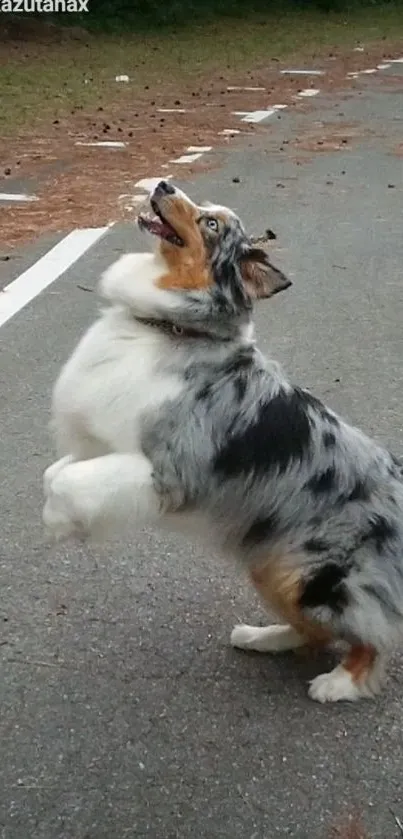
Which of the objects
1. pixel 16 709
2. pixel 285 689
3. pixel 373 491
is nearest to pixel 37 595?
pixel 16 709

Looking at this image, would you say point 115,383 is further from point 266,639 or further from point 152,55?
point 152,55

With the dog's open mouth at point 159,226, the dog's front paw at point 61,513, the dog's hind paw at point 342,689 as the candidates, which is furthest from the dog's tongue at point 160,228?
the dog's hind paw at point 342,689

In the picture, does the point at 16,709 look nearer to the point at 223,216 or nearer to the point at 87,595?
the point at 87,595

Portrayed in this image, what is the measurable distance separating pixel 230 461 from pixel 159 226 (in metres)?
0.72

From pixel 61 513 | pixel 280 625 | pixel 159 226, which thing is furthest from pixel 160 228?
pixel 280 625

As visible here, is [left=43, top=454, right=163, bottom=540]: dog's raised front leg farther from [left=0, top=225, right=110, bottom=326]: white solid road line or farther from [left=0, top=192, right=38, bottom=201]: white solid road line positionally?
[left=0, top=192, right=38, bottom=201]: white solid road line

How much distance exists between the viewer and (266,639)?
3854 mm

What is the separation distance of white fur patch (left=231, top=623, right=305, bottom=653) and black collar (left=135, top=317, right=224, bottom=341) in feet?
3.19

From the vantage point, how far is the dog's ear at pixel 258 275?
11.5 feet

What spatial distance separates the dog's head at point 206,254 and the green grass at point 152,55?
10.0 m

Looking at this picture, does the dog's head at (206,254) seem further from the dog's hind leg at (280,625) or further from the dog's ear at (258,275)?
the dog's hind leg at (280,625)

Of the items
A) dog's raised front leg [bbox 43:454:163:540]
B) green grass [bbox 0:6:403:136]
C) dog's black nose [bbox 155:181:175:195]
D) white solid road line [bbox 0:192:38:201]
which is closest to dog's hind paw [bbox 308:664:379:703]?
dog's raised front leg [bbox 43:454:163:540]

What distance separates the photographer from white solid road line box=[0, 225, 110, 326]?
725 cm

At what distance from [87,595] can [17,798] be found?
110 centimetres
